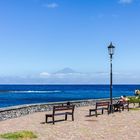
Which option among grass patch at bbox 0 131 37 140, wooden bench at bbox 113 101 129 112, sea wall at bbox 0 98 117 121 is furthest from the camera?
wooden bench at bbox 113 101 129 112

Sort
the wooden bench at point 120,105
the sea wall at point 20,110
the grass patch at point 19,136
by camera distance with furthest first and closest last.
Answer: the wooden bench at point 120,105 < the sea wall at point 20,110 < the grass patch at point 19,136

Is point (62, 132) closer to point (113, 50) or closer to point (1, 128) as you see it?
point (1, 128)

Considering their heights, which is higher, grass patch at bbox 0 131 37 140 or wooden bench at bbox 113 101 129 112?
wooden bench at bbox 113 101 129 112

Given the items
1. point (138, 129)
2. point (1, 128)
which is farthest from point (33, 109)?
point (138, 129)

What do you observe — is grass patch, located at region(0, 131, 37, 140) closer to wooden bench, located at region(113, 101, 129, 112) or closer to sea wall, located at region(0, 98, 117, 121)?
sea wall, located at region(0, 98, 117, 121)

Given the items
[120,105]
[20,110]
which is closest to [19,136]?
[20,110]

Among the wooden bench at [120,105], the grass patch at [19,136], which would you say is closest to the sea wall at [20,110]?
the wooden bench at [120,105]

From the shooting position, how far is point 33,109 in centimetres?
3297

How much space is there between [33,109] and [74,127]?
36.2 feet

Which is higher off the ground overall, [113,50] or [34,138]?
[113,50]

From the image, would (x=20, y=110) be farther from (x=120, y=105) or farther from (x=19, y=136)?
(x=19, y=136)

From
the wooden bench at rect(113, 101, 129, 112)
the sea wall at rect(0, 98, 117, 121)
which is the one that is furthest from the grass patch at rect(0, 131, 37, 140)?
the wooden bench at rect(113, 101, 129, 112)

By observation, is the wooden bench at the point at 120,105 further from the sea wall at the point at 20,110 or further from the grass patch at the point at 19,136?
the grass patch at the point at 19,136

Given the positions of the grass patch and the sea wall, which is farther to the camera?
the sea wall
